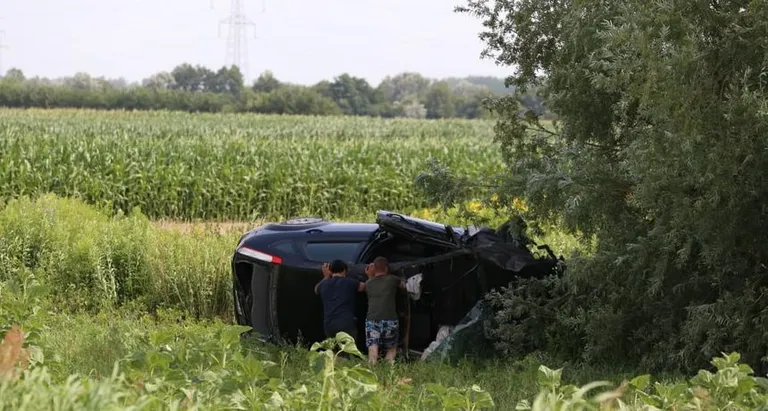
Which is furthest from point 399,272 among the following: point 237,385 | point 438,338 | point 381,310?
point 237,385

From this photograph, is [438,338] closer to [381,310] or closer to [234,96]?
[381,310]

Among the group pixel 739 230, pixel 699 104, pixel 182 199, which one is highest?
pixel 699 104

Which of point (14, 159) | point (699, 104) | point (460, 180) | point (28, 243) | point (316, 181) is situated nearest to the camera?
point (699, 104)

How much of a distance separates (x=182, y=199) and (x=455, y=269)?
47.6ft

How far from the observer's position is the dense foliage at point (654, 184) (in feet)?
28.3

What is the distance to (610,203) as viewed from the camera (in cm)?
1010

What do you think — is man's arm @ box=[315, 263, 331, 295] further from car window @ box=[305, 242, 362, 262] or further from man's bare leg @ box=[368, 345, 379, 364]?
man's bare leg @ box=[368, 345, 379, 364]

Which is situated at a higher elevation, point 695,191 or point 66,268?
point 695,191

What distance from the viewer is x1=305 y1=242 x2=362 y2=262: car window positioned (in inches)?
443

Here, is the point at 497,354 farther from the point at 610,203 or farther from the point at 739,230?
the point at 739,230

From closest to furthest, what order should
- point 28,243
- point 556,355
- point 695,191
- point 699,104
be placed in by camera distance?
point 699,104 < point 695,191 < point 556,355 < point 28,243

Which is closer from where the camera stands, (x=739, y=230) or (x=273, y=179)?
(x=739, y=230)

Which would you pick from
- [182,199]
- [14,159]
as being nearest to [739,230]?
[182,199]

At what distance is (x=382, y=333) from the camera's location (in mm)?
10812
